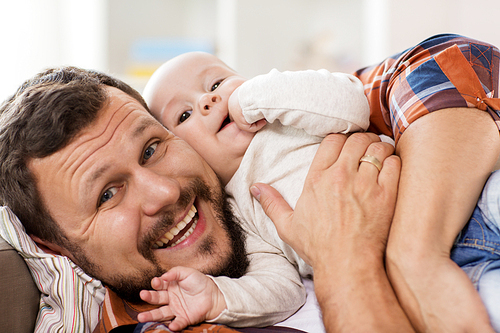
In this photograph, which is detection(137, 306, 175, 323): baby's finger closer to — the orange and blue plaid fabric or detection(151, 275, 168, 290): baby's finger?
detection(151, 275, 168, 290): baby's finger

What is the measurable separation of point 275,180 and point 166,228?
36 centimetres

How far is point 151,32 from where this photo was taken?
4168mm

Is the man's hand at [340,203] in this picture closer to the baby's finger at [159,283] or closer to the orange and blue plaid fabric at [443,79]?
the orange and blue plaid fabric at [443,79]

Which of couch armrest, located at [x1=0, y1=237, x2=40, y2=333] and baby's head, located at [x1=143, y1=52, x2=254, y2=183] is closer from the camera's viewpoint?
couch armrest, located at [x1=0, y1=237, x2=40, y2=333]

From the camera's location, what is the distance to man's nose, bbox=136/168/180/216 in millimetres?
1045

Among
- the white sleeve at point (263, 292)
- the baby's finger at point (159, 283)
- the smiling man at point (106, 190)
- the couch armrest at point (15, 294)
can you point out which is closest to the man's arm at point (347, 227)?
the white sleeve at point (263, 292)

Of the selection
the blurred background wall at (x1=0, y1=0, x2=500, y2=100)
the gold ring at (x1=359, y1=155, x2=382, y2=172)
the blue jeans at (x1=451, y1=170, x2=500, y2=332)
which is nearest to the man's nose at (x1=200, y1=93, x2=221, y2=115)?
the gold ring at (x1=359, y1=155, x2=382, y2=172)

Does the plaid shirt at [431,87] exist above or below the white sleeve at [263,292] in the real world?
above

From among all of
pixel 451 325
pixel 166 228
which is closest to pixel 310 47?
pixel 166 228

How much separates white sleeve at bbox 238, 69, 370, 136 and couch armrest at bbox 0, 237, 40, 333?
76cm

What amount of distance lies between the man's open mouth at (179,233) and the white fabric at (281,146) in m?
0.17

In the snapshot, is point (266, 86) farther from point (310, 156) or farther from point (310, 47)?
point (310, 47)

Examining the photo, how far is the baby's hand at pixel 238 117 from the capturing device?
122 centimetres

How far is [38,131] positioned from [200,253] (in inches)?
21.3
